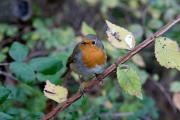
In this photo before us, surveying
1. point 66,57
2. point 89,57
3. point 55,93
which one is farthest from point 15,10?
point 55,93

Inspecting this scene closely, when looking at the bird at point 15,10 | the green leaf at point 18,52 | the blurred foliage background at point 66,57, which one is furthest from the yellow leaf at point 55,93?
the bird at point 15,10

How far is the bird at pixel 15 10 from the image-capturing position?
3439mm

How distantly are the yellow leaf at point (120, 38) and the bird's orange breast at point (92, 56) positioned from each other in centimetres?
34

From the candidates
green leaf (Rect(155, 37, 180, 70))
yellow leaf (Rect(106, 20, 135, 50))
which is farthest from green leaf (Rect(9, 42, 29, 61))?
green leaf (Rect(155, 37, 180, 70))

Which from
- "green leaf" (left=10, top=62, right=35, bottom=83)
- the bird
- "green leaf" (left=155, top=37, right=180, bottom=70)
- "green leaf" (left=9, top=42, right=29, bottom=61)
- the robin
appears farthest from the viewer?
the bird

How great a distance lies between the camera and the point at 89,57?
5.39 ft

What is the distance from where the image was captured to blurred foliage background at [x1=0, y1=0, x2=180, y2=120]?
1.47 meters

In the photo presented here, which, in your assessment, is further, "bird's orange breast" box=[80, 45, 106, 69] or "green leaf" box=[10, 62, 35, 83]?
"bird's orange breast" box=[80, 45, 106, 69]

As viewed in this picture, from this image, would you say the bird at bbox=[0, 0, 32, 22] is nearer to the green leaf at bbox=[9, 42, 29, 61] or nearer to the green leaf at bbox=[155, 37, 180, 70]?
the green leaf at bbox=[9, 42, 29, 61]

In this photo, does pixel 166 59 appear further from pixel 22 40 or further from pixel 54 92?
pixel 22 40

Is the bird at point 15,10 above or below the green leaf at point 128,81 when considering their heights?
Result: above

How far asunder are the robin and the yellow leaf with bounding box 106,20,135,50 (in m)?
0.28

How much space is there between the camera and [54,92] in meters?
1.25

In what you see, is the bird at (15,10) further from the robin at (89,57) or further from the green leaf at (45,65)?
the green leaf at (45,65)
